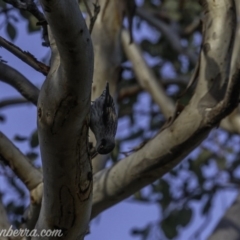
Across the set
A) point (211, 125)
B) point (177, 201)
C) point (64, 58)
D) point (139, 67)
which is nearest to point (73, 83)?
point (64, 58)

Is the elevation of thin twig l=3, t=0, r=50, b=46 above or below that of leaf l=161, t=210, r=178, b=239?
above

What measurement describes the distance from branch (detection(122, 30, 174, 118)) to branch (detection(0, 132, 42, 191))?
99cm

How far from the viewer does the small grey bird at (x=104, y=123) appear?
5.08 feet

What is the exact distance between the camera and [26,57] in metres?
1.71

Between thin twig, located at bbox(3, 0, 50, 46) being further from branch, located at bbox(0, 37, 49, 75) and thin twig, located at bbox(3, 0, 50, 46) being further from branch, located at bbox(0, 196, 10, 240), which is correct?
branch, located at bbox(0, 196, 10, 240)

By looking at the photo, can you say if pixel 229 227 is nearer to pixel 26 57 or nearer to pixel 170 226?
pixel 170 226

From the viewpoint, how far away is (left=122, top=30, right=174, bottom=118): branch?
3.10 metres

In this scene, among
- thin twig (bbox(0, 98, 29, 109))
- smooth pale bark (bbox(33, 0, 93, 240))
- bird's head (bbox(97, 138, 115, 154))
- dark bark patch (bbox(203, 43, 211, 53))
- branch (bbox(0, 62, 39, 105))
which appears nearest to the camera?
smooth pale bark (bbox(33, 0, 93, 240))

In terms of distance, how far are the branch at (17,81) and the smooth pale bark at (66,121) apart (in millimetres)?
349

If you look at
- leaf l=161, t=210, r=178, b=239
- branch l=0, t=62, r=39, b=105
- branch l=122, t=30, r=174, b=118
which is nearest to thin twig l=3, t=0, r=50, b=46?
branch l=0, t=62, r=39, b=105

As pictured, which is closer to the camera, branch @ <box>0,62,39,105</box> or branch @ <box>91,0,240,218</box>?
branch @ <box>0,62,39,105</box>

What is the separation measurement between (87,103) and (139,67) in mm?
1900

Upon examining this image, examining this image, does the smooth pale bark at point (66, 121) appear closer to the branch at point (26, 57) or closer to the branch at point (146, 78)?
the branch at point (26, 57)

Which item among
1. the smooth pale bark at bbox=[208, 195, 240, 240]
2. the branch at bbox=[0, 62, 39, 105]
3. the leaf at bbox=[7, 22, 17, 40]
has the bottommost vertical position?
the smooth pale bark at bbox=[208, 195, 240, 240]
